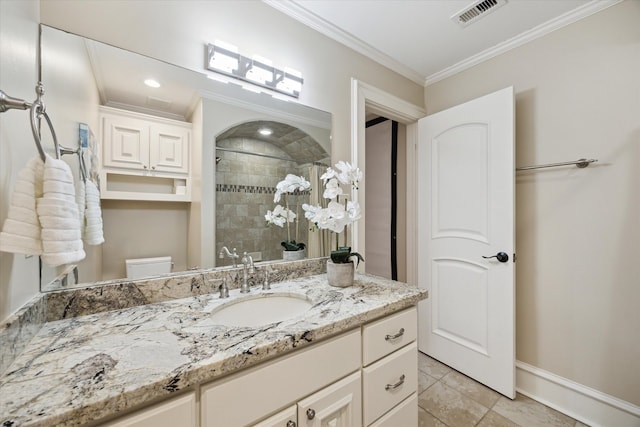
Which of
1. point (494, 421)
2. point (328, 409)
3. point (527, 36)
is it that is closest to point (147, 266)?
point (328, 409)

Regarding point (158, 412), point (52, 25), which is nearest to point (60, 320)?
point (158, 412)

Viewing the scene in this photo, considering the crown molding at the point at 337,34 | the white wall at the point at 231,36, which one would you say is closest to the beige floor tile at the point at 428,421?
the white wall at the point at 231,36

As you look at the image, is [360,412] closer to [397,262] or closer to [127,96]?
[127,96]

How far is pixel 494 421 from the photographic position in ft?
4.83

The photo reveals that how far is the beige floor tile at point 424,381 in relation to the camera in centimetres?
176

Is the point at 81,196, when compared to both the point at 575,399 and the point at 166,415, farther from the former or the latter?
the point at 575,399

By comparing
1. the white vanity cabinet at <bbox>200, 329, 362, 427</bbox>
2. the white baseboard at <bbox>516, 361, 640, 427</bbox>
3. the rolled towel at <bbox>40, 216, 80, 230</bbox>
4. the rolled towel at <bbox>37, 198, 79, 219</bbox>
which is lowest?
the white baseboard at <bbox>516, 361, 640, 427</bbox>

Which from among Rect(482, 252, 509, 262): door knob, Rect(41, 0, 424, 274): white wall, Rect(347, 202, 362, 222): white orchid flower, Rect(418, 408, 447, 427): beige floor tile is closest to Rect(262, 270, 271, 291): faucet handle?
Rect(41, 0, 424, 274): white wall

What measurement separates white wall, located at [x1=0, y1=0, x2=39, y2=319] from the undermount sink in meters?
0.54

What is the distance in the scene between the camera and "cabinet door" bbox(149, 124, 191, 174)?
3.50 feet

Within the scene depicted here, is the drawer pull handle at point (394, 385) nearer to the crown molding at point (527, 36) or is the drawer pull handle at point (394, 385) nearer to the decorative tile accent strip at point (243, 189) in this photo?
the decorative tile accent strip at point (243, 189)

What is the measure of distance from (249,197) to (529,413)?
2091mm

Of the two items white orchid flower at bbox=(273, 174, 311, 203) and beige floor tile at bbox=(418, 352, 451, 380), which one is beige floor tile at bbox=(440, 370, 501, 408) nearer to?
beige floor tile at bbox=(418, 352, 451, 380)

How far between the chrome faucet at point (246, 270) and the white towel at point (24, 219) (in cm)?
68
